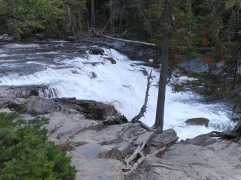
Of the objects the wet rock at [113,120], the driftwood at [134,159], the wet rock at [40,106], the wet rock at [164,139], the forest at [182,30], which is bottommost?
the wet rock at [164,139]

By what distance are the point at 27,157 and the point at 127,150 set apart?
13.0 ft

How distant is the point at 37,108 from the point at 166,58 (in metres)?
3.99

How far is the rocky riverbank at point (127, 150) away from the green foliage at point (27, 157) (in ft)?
5.34

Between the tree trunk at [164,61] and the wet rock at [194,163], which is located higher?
the tree trunk at [164,61]

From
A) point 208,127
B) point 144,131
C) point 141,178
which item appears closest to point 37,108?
point 144,131

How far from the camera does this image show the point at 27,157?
3057mm

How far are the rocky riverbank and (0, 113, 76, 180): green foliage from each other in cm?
163

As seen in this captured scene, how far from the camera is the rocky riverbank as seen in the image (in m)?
5.68

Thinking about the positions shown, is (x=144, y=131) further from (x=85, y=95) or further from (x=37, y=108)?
(x=85, y=95)

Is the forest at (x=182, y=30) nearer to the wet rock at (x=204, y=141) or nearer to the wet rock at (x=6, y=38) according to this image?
the wet rock at (x=204, y=141)

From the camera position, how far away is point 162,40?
30.5 ft

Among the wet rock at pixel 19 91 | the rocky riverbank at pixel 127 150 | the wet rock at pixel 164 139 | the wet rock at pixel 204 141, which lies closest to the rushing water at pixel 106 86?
the wet rock at pixel 19 91

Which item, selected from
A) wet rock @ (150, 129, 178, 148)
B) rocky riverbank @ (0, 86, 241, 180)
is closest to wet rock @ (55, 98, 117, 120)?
rocky riverbank @ (0, 86, 241, 180)

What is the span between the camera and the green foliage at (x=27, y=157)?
287 centimetres
